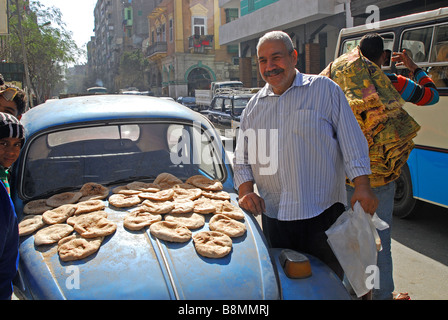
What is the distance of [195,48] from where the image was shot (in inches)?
1655

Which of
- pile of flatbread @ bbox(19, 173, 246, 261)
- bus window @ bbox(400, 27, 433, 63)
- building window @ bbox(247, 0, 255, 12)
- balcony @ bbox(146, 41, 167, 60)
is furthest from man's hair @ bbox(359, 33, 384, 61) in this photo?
balcony @ bbox(146, 41, 167, 60)

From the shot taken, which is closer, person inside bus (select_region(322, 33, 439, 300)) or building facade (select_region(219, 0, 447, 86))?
person inside bus (select_region(322, 33, 439, 300))

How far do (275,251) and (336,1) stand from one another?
673 inches

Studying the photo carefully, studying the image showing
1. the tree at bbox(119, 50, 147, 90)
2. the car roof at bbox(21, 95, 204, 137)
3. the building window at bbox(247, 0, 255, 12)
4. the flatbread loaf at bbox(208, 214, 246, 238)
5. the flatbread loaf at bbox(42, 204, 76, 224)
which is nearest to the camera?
the flatbread loaf at bbox(208, 214, 246, 238)

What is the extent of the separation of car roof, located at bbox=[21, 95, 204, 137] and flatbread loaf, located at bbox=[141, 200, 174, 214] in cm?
81

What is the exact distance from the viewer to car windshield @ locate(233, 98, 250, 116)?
505 inches

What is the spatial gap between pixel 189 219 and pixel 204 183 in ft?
2.00

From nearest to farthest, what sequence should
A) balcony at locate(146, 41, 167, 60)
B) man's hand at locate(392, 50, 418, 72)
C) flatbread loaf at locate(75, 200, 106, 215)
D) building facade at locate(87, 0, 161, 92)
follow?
flatbread loaf at locate(75, 200, 106, 215) → man's hand at locate(392, 50, 418, 72) → balcony at locate(146, 41, 167, 60) → building facade at locate(87, 0, 161, 92)

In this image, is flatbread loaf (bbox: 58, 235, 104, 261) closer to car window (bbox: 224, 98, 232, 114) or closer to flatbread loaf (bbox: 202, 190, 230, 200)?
flatbread loaf (bbox: 202, 190, 230, 200)

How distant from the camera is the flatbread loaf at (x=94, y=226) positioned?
7.12 feet

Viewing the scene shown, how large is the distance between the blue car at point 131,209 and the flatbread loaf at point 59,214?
0.51 feet

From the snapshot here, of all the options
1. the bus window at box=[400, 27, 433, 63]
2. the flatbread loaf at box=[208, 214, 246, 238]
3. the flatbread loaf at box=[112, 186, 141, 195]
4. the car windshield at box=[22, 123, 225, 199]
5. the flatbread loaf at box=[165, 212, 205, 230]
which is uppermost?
the bus window at box=[400, 27, 433, 63]

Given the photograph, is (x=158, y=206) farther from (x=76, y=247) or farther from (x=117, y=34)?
(x=117, y=34)

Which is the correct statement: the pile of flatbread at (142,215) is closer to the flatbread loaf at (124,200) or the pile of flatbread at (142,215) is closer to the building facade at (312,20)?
the flatbread loaf at (124,200)
